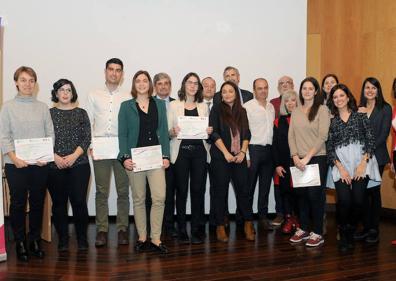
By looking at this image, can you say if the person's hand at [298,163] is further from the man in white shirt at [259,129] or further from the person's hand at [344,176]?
the man in white shirt at [259,129]

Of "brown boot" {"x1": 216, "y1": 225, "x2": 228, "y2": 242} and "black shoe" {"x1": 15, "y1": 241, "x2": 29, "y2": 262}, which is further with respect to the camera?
"brown boot" {"x1": 216, "y1": 225, "x2": 228, "y2": 242}

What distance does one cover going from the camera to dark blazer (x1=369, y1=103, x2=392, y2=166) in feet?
13.3

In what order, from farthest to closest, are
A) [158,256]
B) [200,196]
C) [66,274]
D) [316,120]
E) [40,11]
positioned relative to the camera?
[40,11] → [200,196] → [316,120] → [158,256] → [66,274]

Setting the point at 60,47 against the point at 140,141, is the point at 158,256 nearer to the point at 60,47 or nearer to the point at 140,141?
the point at 140,141

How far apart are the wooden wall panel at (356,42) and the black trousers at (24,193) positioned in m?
4.13

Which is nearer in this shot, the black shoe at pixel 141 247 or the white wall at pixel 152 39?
the black shoe at pixel 141 247

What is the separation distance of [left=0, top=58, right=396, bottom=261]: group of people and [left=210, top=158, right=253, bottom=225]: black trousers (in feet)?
Result: 0.03

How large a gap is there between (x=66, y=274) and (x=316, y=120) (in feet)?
8.43

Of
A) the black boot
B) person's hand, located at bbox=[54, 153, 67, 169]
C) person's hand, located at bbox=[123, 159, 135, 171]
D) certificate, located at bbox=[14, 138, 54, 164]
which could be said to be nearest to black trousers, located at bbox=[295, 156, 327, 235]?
the black boot

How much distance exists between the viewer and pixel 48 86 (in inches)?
207

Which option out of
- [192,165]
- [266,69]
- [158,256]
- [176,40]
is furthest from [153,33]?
[158,256]

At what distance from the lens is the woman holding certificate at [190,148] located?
399 centimetres

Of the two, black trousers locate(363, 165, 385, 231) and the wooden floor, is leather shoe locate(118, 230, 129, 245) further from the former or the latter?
black trousers locate(363, 165, 385, 231)

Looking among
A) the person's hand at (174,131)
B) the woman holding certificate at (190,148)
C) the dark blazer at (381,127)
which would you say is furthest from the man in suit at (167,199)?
the dark blazer at (381,127)
